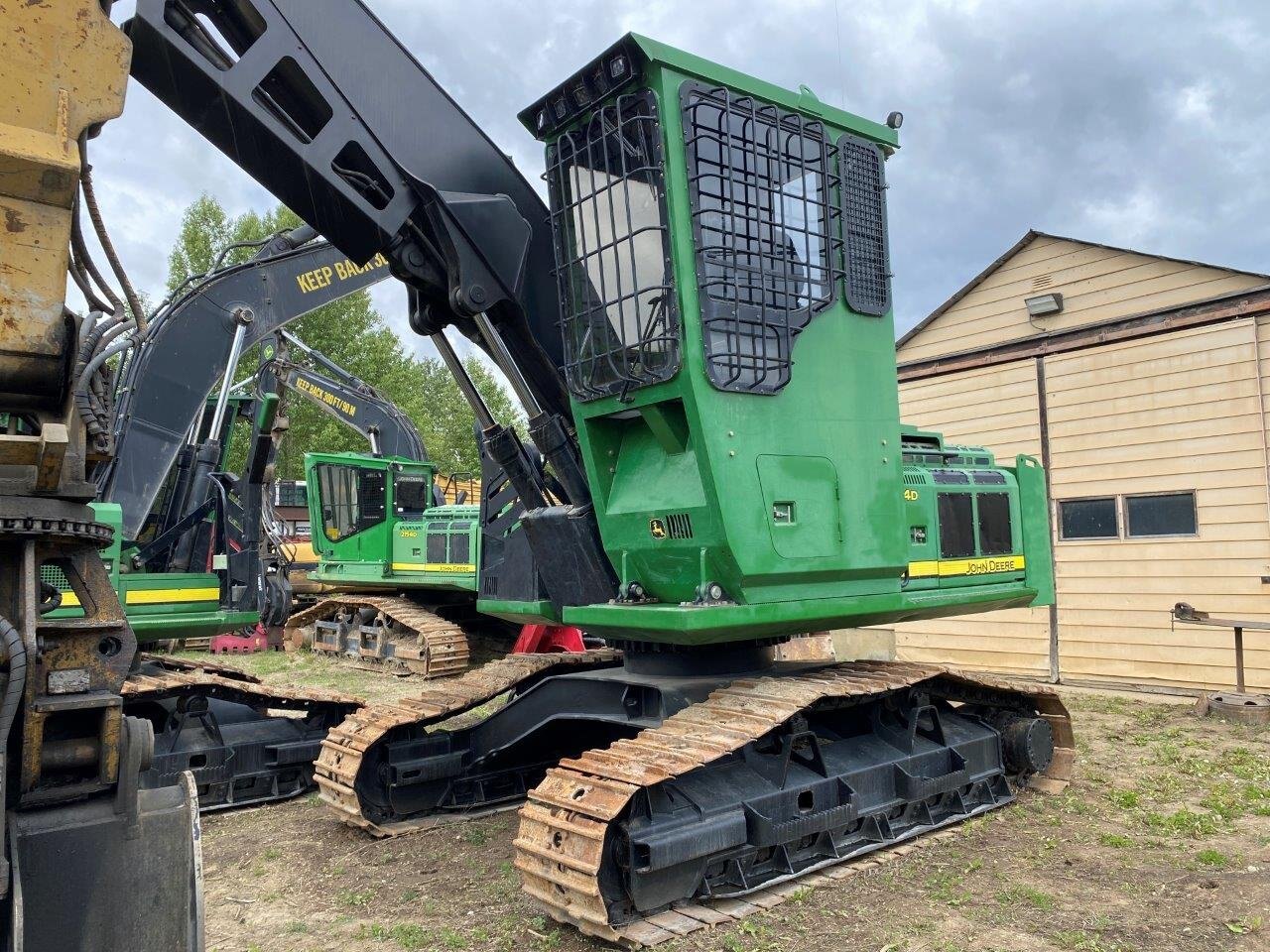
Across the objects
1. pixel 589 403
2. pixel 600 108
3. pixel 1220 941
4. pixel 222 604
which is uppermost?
pixel 600 108

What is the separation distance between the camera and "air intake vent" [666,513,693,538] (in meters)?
4.80

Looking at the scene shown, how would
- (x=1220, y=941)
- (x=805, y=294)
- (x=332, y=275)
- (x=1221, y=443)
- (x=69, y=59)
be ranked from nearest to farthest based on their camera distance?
(x=69, y=59) < (x=1220, y=941) < (x=805, y=294) < (x=1221, y=443) < (x=332, y=275)

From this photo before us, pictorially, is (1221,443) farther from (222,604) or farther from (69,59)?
(69,59)


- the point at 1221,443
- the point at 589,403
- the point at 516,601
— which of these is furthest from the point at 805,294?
the point at 1221,443

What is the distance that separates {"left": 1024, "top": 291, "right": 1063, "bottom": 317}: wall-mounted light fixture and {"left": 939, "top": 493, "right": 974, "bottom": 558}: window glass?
6.07 metres

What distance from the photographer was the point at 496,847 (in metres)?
5.71

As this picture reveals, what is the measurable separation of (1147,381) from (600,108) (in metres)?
8.40

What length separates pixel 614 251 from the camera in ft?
16.1

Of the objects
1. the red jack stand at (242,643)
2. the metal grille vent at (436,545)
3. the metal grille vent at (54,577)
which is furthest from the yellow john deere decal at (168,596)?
the red jack stand at (242,643)

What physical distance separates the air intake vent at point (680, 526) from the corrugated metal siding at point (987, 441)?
Answer: 818 cm

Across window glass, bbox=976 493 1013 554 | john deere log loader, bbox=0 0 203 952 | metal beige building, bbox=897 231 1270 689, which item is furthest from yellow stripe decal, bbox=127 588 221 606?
metal beige building, bbox=897 231 1270 689

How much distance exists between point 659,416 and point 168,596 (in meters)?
4.82

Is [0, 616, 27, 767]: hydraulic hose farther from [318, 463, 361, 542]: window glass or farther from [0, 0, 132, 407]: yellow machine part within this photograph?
[318, 463, 361, 542]: window glass

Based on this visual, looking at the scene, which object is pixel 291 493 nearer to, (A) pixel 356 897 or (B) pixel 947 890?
(A) pixel 356 897
